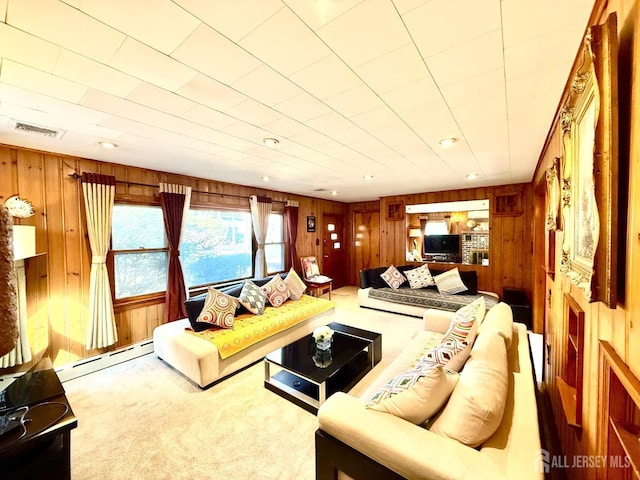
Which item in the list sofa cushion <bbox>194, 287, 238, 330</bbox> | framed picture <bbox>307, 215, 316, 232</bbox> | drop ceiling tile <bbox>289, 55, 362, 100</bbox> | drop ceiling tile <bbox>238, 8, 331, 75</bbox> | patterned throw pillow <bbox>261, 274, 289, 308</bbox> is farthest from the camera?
framed picture <bbox>307, 215, 316, 232</bbox>

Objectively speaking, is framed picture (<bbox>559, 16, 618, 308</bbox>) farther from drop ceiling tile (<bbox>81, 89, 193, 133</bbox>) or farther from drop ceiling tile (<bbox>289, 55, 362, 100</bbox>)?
drop ceiling tile (<bbox>81, 89, 193, 133</bbox>)

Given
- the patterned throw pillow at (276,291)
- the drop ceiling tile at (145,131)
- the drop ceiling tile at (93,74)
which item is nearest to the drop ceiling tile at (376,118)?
the drop ceiling tile at (93,74)

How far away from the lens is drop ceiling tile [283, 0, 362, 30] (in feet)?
3.36

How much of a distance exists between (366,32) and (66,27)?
1334 millimetres

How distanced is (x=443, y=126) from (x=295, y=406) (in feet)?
9.10

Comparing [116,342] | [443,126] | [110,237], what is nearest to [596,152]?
[443,126]

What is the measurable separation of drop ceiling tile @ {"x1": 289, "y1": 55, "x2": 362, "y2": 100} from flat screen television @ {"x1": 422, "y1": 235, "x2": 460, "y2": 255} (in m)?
5.18

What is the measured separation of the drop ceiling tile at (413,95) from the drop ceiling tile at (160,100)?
138cm

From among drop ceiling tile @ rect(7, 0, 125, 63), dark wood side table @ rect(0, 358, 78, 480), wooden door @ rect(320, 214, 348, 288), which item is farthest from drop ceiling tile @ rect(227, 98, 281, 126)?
wooden door @ rect(320, 214, 348, 288)

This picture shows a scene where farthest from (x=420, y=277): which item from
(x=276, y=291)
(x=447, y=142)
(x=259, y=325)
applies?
(x=259, y=325)

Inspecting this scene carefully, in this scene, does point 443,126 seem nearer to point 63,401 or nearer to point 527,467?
point 527,467

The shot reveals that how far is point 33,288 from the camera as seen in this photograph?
264 cm

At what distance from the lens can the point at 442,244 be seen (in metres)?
5.96

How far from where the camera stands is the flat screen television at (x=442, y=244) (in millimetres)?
5859
